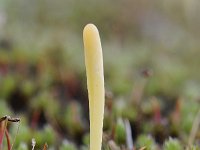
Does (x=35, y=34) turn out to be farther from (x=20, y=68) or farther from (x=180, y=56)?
(x=180, y=56)

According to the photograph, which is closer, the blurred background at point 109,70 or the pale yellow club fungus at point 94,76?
the pale yellow club fungus at point 94,76

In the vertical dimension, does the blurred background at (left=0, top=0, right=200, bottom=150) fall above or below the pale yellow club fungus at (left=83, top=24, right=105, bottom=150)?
above

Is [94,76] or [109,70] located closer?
[94,76]

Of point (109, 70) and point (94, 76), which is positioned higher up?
point (109, 70)

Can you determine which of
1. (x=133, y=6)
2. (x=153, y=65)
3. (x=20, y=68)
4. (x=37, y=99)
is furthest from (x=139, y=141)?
(x=133, y=6)
